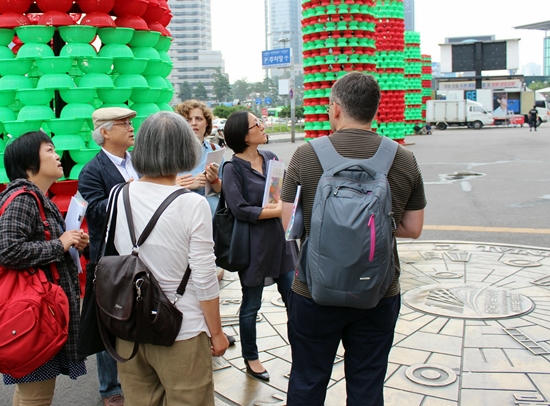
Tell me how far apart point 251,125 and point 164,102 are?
2.04m

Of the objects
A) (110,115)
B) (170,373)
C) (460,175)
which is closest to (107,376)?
(170,373)

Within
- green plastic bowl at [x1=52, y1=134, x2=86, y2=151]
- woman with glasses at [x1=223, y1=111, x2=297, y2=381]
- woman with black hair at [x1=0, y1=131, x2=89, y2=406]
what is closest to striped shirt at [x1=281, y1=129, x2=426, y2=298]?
woman with glasses at [x1=223, y1=111, x2=297, y2=381]

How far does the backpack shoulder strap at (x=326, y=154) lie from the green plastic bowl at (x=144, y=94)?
9.99 ft

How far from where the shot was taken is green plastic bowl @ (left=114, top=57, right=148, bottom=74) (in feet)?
16.5

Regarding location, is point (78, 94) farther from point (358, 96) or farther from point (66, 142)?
point (358, 96)

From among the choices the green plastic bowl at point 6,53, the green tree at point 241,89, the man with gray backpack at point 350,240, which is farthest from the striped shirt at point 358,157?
the green tree at point 241,89

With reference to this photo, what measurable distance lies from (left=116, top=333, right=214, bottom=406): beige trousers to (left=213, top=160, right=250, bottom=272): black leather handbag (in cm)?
126

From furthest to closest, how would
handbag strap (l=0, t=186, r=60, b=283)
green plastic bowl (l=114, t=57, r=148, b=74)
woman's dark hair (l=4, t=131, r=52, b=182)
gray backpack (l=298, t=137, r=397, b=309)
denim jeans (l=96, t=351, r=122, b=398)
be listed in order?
green plastic bowl (l=114, t=57, r=148, b=74) < denim jeans (l=96, t=351, r=122, b=398) < woman's dark hair (l=4, t=131, r=52, b=182) < handbag strap (l=0, t=186, r=60, b=283) < gray backpack (l=298, t=137, r=397, b=309)

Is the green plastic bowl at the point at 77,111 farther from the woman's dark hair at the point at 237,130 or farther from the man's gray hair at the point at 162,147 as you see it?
the man's gray hair at the point at 162,147

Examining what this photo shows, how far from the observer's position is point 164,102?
552 centimetres

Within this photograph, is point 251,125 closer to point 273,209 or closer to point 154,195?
point 273,209

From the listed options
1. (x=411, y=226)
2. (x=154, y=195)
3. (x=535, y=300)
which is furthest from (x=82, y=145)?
(x=535, y=300)

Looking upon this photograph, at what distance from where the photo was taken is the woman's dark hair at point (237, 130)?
3736 millimetres

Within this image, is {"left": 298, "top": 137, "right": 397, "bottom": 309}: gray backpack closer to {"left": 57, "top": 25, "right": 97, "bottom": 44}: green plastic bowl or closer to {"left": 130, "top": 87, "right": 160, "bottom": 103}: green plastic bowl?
{"left": 130, "top": 87, "right": 160, "bottom": 103}: green plastic bowl
